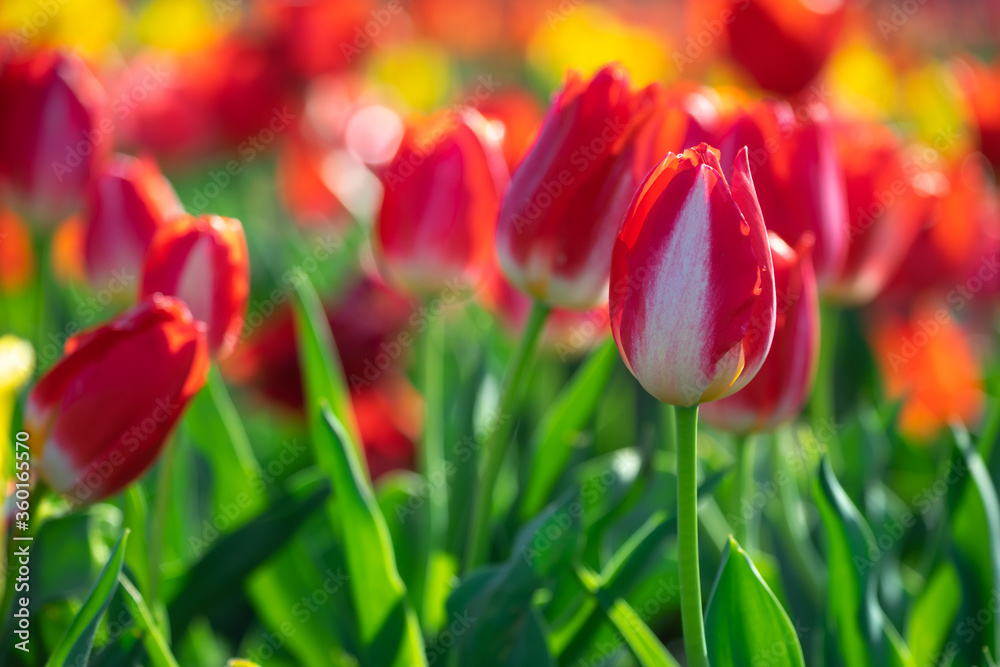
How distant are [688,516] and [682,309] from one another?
0.36ft

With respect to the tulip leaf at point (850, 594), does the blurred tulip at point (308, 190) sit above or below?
below

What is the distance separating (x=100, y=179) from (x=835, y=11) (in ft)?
3.01

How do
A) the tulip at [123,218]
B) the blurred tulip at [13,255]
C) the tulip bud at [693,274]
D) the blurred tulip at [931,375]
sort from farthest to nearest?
the blurred tulip at [13,255] → the blurred tulip at [931,375] → the tulip at [123,218] → the tulip bud at [693,274]

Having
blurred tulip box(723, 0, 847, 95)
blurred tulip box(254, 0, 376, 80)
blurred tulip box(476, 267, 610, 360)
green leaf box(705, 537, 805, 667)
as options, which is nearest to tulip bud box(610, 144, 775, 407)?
green leaf box(705, 537, 805, 667)

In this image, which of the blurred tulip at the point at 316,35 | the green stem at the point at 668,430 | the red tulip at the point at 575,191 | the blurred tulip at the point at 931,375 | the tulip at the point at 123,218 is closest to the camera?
the red tulip at the point at 575,191

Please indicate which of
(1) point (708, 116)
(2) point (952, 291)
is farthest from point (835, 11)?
(1) point (708, 116)

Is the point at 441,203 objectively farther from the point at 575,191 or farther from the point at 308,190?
the point at 308,190

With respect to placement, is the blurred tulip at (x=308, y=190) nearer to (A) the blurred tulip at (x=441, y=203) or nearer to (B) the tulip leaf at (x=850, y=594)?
(A) the blurred tulip at (x=441, y=203)

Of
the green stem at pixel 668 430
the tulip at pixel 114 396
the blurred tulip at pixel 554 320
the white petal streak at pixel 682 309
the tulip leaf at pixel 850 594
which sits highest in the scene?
the white petal streak at pixel 682 309

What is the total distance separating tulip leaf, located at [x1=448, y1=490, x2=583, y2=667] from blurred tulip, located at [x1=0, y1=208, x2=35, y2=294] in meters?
1.01

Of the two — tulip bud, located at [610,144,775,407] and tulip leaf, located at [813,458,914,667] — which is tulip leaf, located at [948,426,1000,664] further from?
tulip bud, located at [610,144,775,407]

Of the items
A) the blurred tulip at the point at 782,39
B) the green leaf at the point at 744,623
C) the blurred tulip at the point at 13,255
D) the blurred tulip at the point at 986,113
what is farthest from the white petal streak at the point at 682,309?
the blurred tulip at the point at 13,255

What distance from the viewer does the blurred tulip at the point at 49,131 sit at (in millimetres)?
889

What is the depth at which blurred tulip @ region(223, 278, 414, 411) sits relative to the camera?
3.88 feet
